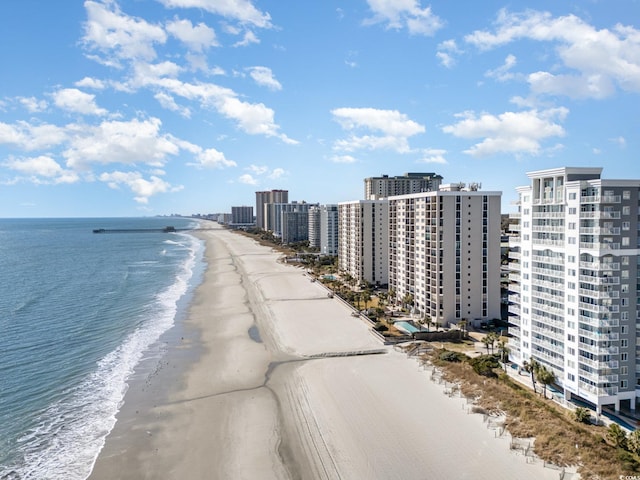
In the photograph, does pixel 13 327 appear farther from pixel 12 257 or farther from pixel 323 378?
pixel 12 257

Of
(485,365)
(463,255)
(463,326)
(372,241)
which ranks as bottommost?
(485,365)

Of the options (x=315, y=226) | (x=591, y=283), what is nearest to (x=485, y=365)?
(x=591, y=283)

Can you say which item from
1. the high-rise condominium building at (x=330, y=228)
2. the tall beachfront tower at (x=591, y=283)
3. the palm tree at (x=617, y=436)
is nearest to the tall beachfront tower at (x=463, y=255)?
the tall beachfront tower at (x=591, y=283)

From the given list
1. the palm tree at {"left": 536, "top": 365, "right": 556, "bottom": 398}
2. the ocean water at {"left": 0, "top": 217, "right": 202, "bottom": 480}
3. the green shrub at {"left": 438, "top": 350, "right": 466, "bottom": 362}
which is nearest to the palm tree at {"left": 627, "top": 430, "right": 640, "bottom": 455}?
the palm tree at {"left": 536, "top": 365, "right": 556, "bottom": 398}

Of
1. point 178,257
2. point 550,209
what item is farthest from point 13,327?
point 178,257

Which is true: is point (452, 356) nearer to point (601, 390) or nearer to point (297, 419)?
point (601, 390)

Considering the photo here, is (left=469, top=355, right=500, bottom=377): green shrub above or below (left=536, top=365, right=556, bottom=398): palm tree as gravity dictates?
below

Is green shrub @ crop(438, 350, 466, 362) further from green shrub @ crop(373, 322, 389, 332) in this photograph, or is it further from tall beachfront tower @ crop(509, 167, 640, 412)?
green shrub @ crop(373, 322, 389, 332)
